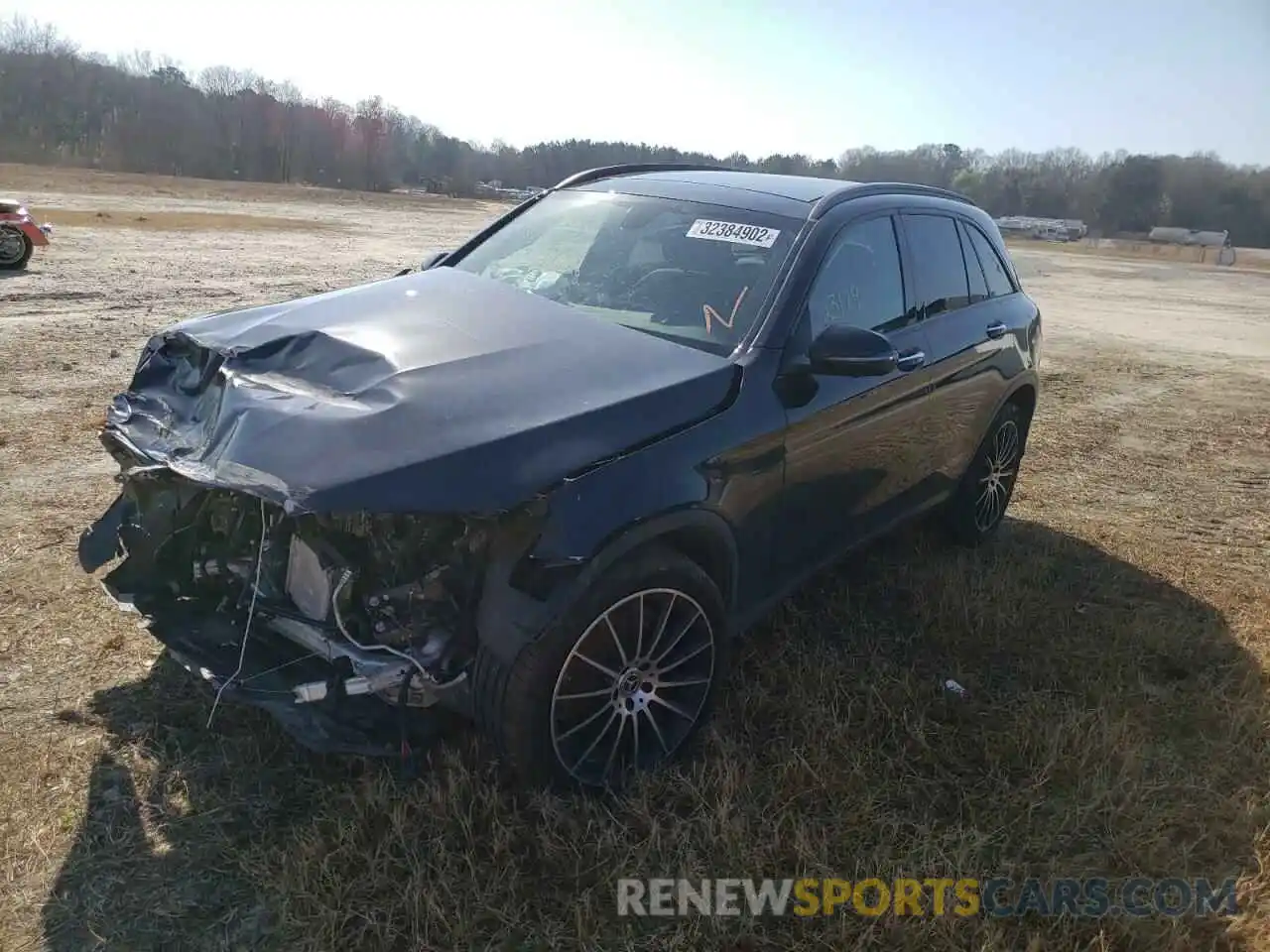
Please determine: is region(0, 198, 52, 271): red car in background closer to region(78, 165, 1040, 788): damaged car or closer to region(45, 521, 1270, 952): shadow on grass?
region(78, 165, 1040, 788): damaged car

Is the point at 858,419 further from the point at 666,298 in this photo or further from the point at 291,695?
the point at 291,695

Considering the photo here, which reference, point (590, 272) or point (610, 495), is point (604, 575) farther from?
point (590, 272)

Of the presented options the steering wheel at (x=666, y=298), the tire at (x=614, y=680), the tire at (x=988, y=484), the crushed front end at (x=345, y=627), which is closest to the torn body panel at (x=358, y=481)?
the crushed front end at (x=345, y=627)

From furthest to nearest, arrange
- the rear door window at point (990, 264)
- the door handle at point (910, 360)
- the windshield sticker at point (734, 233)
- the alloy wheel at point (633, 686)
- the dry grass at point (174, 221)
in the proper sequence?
the dry grass at point (174, 221) → the rear door window at point (990, 264) → the door handle at point (910, 360) → the windshield sticker at point (734, 233) → the alloy wheel at point (633, 686)

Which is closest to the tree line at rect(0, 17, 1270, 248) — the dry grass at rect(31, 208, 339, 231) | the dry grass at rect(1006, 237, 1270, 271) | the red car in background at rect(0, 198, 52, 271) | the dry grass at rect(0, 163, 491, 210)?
the dry grass at rect(1006, 237, 1270, 271)

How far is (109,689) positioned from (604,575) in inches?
81.0

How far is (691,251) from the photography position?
3816 mm

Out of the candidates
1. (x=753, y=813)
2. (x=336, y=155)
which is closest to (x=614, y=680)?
(x=753, y=813)

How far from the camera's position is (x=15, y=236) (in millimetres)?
13195

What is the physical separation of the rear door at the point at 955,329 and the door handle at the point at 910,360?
14 cm

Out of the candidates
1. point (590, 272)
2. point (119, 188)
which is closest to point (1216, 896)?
point (590, 272)

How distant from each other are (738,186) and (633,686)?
2396 millimetres

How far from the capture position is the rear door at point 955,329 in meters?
4.45

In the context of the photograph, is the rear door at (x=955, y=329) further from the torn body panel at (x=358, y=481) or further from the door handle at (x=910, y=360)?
the torn body panel at (x=358, y=481)
